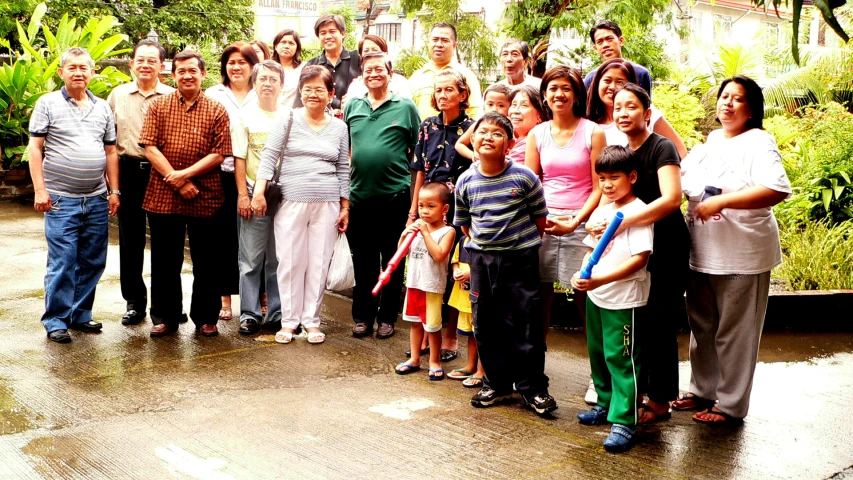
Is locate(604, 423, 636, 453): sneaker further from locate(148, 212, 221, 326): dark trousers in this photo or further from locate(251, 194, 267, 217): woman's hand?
locate(148, 212, 221, 326): dark trousers

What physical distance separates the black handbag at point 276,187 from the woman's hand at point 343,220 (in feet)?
1.48

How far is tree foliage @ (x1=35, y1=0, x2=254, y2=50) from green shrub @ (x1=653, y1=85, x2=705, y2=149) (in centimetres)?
1610

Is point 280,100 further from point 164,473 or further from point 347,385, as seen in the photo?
point 164,473

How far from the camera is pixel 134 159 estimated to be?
22.0ft

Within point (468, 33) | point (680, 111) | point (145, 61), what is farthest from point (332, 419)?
point (468, 33)

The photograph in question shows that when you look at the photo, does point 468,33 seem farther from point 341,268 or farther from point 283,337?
point 283,337

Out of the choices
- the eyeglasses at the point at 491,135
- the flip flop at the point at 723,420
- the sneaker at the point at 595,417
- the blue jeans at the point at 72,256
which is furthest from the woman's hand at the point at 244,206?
the flip flop at the point at 723,420

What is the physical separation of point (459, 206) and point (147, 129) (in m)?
2.48

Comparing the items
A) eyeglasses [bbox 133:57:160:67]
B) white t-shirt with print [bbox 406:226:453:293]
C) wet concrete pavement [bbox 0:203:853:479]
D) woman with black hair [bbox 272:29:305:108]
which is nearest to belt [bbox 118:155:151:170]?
eyeglasses [bbox 133:57:160:67]

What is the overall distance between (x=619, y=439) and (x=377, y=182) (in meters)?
2.92

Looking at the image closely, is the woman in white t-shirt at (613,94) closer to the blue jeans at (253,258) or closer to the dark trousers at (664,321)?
the dark trousers at (664,321)

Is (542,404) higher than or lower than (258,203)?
lower

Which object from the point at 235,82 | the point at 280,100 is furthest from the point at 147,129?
the point at 280,100

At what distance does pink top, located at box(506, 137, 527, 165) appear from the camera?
538 cm
